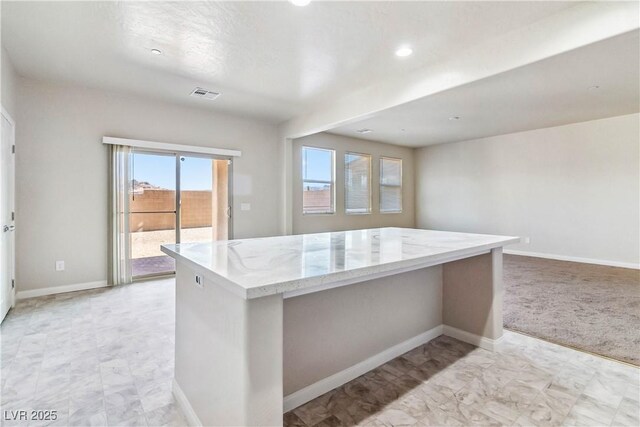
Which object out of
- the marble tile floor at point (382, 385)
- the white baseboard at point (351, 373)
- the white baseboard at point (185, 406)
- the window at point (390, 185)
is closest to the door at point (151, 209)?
the marble tile floor at point (382, 385)

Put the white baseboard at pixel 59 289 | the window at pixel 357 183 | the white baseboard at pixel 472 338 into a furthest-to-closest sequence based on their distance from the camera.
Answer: the window at pixel 357 183 < the white baseboard at pixel 59 289 < the white baseboard at pixel 472 338

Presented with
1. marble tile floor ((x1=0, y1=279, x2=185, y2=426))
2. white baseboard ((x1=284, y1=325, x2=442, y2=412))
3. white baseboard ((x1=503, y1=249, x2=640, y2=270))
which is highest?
white baseboard ((x1=503, y1=249, x2=640, y2=270))

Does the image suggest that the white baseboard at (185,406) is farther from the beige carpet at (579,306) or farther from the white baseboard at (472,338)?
the beige carpet at (579,306)

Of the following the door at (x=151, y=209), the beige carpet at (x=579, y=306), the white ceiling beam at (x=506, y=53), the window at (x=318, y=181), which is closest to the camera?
the white ceiling beam at (x=506, y=53)

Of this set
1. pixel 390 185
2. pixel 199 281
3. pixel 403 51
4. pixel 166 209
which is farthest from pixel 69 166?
pixel 390 185

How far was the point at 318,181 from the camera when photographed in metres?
6.62

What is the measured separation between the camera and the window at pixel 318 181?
6.38m

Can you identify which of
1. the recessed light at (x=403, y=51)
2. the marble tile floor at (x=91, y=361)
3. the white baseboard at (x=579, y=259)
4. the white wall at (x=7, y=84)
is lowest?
the marble tile floor at (x=91, y=361)

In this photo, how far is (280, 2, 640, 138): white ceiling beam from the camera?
2.29 metres

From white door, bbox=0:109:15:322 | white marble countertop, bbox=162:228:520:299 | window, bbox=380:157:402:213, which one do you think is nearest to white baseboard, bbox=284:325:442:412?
white marble countertop, bbox=162:228:520:299

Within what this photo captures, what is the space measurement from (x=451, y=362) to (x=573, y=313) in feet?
6.10

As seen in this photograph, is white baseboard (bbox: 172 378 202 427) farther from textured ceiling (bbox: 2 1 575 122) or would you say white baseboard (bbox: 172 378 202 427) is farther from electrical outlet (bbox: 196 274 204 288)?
textured ceiling (bbox: 2 1 575 122)

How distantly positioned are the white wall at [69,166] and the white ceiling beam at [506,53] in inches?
115

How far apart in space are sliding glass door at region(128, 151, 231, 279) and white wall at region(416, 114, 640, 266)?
5422 millimetres
